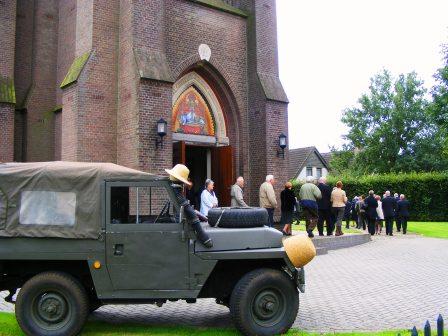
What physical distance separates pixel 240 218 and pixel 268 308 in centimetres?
111

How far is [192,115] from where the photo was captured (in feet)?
54.4

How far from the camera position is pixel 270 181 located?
13.4m

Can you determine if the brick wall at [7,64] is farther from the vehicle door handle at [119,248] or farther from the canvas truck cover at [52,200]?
the vehicle door handle at [119,248]

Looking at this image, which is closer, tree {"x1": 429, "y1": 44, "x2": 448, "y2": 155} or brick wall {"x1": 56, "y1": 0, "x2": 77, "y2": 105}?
brick wall {"x1": 56, "y1": 0, "x2": 77, "y2": 105}

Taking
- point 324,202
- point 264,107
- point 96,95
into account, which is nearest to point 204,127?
point 264,107

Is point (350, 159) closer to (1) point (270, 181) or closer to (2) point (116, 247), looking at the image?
(1) point (270, 181)

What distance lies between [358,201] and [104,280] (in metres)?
21.2

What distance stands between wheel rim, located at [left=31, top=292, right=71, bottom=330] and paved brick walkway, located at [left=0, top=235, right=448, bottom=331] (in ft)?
3.72

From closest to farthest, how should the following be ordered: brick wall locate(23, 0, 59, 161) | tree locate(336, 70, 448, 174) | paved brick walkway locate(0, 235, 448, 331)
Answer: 1. paved brick walkway locate(0, 235, 448, 331)
2. brick wall locate(23, 0, 59, 161)
3. tree locate(336, 70, 448, 174)

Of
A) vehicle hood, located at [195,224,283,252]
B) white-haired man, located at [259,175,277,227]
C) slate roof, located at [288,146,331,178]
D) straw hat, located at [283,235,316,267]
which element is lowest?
straw hat, located at [283,235,316,267]

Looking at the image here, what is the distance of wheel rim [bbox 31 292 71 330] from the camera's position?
5.57m

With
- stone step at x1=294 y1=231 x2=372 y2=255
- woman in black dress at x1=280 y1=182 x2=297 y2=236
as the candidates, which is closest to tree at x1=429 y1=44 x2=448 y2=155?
stone step at x1=294 y1=231 x2=372 y2=255

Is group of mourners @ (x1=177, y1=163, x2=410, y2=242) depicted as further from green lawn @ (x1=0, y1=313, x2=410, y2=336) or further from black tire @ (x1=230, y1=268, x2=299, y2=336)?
black tire @ (x1=230, y1=268, x2=299, y2=336)

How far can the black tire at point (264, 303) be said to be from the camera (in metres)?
5.68
